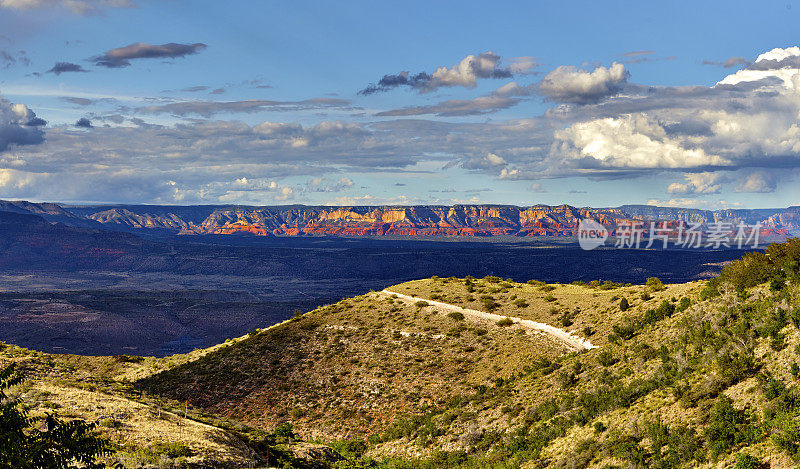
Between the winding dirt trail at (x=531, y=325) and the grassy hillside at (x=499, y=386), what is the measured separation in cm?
89

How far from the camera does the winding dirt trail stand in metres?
48.1

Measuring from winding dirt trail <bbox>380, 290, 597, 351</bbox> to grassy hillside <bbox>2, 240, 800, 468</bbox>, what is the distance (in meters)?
0.89

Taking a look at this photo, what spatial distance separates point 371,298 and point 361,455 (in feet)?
135

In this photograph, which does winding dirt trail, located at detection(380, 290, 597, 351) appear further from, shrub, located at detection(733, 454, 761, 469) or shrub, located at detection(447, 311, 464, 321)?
shrub, located at detection(733, 454, 761, 469)

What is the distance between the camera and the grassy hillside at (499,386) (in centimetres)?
2475

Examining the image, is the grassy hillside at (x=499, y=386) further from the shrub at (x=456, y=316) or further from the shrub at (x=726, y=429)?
the shrub at (x=456, y=316)

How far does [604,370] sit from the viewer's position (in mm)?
35406

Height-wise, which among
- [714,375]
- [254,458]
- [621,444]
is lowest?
[254,458]

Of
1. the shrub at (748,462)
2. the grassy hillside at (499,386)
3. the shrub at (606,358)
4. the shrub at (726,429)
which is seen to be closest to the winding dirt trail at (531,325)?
A: the grassy hillside at (499,386)

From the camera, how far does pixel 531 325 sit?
57.7 m

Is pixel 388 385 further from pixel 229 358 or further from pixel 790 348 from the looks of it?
pixel 790 348

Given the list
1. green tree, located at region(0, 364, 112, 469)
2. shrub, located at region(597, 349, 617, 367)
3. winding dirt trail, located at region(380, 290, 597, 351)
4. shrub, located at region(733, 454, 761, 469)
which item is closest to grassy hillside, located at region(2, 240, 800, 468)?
shrub, located at region(733, 454, 761, 469)

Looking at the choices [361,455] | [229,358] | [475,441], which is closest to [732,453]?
[475,441]

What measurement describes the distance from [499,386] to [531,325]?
14.9 meters
